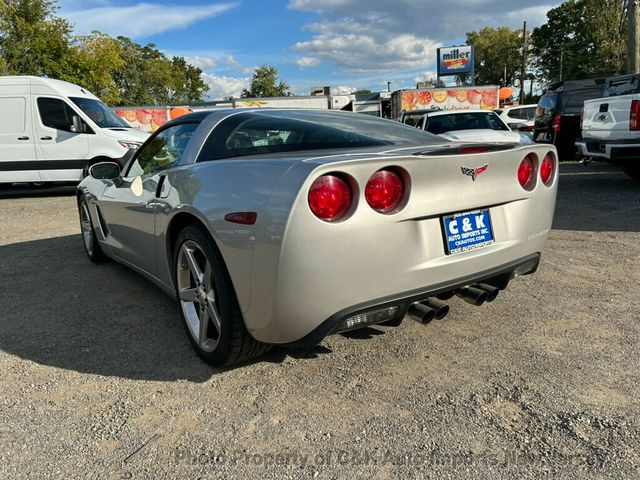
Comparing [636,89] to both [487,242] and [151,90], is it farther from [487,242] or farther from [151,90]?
[151,90]

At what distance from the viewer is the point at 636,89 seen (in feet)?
27.2

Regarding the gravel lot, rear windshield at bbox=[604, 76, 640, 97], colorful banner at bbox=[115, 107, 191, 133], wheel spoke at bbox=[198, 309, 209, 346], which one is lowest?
the gravel lot

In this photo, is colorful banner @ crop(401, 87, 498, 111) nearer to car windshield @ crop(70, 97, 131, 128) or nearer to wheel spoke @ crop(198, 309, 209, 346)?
car windshield @ crop(70, 97, 131, 128)

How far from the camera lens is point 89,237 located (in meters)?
4.97

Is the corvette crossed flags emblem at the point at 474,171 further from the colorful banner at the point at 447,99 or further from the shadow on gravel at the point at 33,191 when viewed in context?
the colorful banner at the point at 447,99

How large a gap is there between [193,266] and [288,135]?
0.93 m

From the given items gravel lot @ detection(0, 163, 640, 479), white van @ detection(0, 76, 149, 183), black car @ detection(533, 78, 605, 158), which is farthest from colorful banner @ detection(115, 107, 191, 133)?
gravel lot @ detection(0, 163, 640, 479)

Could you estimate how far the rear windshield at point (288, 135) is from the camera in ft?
9.22

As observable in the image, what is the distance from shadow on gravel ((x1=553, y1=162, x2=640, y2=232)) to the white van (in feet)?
27.0

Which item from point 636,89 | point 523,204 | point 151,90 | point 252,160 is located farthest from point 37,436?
point 151,90

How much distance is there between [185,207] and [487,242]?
1580mm

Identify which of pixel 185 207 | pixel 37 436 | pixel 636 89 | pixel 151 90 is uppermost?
pixel 151 90

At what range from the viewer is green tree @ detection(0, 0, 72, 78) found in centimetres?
3053

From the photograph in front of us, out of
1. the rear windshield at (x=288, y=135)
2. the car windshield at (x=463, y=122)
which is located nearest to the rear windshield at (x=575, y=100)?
the car windshield at (x=463, y=122)
